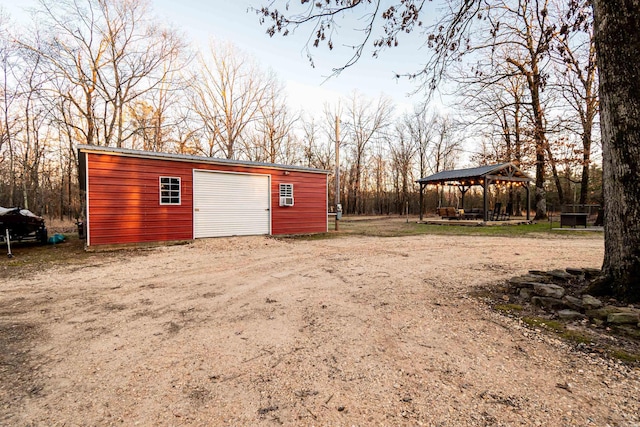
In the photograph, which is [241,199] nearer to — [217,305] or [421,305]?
[217,305]

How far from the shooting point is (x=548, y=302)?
320 cm

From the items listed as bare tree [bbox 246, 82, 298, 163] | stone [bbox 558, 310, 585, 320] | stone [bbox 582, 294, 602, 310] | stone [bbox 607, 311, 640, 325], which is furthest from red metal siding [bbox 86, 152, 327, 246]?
bare tree [bbox 246, 82, 298, 163]

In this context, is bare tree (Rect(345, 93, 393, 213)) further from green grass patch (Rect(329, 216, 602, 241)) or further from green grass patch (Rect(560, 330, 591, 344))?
green grass patch (Rect(560, 330, 591, 344))

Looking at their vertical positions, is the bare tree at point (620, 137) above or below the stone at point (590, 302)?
above

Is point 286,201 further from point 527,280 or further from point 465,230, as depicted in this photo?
point 527,280

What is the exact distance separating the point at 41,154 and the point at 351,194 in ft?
83.3

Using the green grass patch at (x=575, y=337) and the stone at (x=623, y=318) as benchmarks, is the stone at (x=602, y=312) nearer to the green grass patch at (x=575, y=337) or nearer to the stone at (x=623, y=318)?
the stone at (x=623, y=318)

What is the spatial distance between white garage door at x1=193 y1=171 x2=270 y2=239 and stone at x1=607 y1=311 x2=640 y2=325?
958 cm

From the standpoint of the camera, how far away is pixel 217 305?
3.61 meters

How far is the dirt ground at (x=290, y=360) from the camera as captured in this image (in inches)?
66.5

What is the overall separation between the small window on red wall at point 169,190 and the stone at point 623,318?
9.82 m

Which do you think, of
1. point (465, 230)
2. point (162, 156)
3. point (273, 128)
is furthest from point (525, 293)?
point (273, 128)

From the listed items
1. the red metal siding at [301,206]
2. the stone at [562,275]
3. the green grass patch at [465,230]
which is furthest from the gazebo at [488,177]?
the stone at [562,275]

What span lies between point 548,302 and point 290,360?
9.62ft
